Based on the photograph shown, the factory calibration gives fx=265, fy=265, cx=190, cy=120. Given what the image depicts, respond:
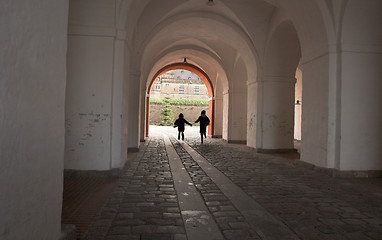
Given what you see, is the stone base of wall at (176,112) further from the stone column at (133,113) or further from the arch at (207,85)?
the stone column at (133,113)

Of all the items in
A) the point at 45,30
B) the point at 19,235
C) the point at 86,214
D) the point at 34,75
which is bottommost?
the point at 86,214

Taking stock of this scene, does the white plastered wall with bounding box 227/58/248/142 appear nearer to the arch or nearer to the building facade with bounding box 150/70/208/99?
the arch

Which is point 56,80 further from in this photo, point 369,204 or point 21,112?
point 369,204

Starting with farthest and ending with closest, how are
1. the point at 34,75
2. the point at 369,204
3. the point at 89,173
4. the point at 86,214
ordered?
the point at 89,173
the point at 369,204
the point at 86,214
the point at 34,75

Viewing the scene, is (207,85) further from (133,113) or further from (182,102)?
(182,102)

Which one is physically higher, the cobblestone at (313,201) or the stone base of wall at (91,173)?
the stone base of wall at (91,173)

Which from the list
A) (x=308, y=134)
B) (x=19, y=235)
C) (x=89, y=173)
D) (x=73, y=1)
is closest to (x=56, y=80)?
(x=19, y=235)

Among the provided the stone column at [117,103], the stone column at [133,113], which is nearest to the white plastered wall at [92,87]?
the stone column at [117,103]

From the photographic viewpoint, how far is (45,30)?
2064 millimetres

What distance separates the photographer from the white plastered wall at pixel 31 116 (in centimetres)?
157

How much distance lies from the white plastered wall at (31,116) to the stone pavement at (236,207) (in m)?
1.09

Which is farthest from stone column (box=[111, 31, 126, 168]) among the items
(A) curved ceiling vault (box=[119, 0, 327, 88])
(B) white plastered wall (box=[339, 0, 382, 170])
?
(B) white plastered wall (box=[339, 0, 382, 170])

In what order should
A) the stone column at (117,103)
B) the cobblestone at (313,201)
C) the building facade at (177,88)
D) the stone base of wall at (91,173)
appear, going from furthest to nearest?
the building facade at (177,88) → the stone column at (117,103) → the stone base of wall at (91,173) → the cobblestone at (313,201)

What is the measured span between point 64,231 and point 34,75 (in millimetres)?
1603
